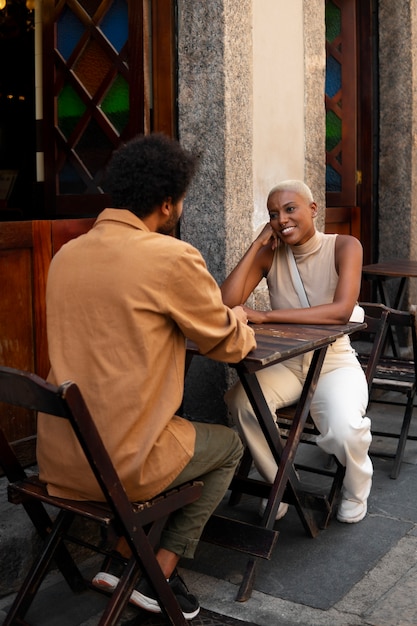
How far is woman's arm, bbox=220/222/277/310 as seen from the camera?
13.5 ft

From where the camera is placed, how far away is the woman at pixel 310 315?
3840mm

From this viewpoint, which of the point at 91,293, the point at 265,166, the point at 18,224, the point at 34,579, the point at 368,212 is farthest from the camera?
the point at 368,212

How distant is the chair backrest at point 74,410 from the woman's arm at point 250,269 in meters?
1.66

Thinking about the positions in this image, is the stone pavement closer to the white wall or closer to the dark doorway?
the white wall

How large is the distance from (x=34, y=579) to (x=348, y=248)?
202 cm

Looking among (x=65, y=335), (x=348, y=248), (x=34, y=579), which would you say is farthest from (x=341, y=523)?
(x=65, y=335)

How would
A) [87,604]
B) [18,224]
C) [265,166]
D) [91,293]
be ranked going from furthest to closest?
[265,166] < [18,224] < [87,604] < [91,293]

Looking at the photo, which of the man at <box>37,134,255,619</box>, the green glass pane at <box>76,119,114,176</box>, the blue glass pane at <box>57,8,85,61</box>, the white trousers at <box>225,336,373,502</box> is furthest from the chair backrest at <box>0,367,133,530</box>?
the blue glass pane at <box>57,8,85,61</box>

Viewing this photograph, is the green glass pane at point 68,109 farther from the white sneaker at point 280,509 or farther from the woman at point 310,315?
the white sneaker at point 280,509

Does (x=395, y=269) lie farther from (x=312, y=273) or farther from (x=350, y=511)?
(x=350, y=511)

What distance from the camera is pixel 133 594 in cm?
303

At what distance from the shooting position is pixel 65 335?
2.79 m

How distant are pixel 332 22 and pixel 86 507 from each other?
506 cm

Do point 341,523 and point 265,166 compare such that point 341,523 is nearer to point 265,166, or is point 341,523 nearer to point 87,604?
point 87,604
